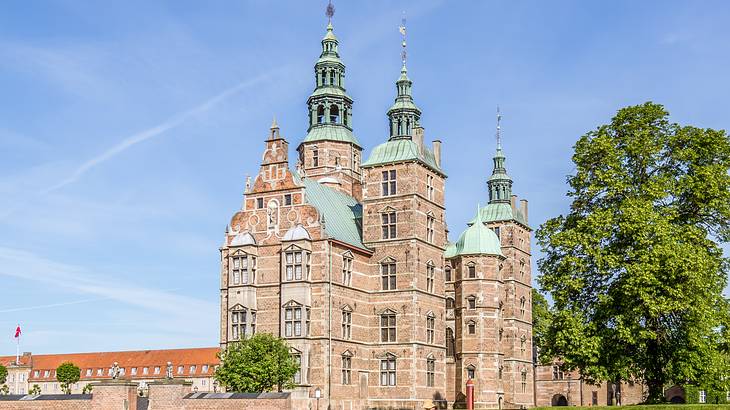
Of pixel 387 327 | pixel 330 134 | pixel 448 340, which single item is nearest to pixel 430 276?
pixel 387 327

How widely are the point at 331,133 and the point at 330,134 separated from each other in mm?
131

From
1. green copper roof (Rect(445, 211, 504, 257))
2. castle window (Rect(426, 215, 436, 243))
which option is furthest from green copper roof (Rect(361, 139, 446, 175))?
green copper roof (Rect(445, 211, 504, 257))

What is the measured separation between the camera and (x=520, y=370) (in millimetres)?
76750

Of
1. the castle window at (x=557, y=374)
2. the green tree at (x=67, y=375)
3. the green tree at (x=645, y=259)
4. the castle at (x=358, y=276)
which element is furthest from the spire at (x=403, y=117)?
the green tree at (x=67, y=375)

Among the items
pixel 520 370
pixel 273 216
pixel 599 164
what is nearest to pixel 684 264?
pixel 599 164

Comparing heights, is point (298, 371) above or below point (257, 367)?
below

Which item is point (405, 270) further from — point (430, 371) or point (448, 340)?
point (448, 340)

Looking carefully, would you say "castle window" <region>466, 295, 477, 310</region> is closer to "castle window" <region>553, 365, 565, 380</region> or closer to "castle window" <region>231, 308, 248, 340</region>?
"castle window" <region>231, 308, 248, 340</region>

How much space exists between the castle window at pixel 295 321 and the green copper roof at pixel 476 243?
64.9ft

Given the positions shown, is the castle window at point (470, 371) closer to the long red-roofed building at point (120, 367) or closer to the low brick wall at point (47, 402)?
the low brick wall at point (47, 402)

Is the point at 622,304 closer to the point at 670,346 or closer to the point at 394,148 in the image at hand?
the point at 670,346

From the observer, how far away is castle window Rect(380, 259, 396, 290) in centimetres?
5953

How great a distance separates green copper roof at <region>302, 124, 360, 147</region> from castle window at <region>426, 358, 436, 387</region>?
70.7ft

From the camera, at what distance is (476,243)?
71.3 meters
